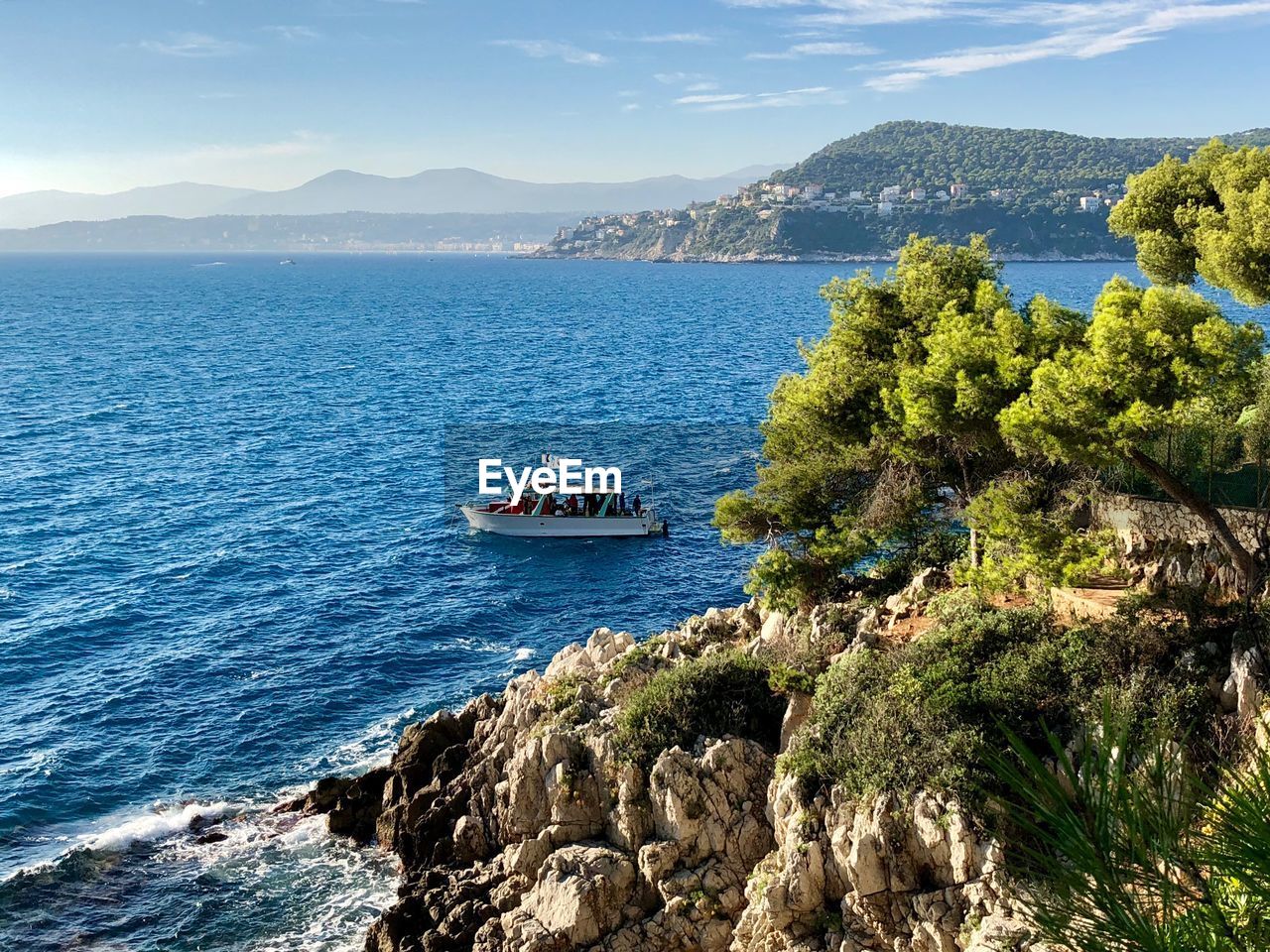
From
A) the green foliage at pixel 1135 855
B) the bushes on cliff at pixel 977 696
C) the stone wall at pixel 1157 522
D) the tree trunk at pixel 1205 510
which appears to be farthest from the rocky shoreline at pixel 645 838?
the green foliage at pixel 1135 855

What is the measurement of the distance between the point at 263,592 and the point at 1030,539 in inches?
1316

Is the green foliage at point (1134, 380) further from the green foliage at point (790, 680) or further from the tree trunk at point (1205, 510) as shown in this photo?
the green foliage at point (790, 680)

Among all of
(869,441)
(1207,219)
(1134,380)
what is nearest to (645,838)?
(869,441)

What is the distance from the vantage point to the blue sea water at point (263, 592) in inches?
1117

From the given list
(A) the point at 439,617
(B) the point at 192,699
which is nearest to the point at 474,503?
(A) the point at 439,617

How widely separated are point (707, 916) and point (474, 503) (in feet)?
127

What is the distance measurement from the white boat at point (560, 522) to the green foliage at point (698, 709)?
29.0 meters

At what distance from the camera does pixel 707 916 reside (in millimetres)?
22000

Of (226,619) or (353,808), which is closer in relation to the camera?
(353,808)

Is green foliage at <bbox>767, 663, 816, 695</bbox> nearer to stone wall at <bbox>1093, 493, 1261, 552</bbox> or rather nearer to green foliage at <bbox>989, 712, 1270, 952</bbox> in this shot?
stone wall at <bbox>1093, 493, 1261, 552</bbox>

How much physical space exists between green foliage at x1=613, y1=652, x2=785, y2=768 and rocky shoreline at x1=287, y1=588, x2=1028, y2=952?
0.36 m

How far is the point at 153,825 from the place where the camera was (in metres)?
30.0

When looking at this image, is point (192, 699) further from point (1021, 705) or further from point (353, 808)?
point (1021, 705)

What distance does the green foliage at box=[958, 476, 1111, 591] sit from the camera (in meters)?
23.4
